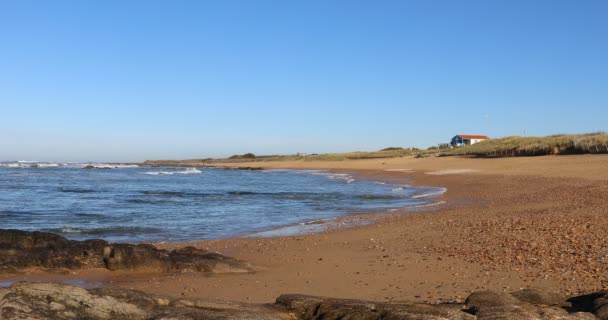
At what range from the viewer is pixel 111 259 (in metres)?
10.0

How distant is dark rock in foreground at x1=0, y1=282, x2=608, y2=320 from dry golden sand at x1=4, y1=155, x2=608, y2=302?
2092 mm

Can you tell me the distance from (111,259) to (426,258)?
19.9 feet

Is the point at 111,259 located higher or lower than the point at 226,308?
lower

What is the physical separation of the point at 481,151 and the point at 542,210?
160 feet

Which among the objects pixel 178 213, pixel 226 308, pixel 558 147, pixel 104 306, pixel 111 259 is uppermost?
pixel 558 147

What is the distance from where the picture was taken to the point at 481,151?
211ft

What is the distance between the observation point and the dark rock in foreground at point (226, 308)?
5.04m

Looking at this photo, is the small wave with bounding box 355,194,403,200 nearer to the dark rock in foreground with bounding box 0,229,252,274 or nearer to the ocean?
the ocean

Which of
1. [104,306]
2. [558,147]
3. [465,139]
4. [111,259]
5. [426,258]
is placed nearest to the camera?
[104,306]

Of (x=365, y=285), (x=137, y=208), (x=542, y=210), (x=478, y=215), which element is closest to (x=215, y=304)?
(x=365, y=285)

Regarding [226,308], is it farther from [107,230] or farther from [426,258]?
[107,230]

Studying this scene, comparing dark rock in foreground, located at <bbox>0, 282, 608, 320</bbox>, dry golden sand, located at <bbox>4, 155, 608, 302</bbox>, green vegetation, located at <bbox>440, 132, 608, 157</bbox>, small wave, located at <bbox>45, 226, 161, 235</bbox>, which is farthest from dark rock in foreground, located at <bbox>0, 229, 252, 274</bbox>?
green vegetation, located at <bbox>440, 132, 608, 157</bbox>

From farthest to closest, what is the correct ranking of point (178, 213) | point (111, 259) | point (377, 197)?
point (377, 197) < point (178, 213) < point (111, 259)

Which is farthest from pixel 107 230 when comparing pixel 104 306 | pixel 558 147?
pixel 558 147
